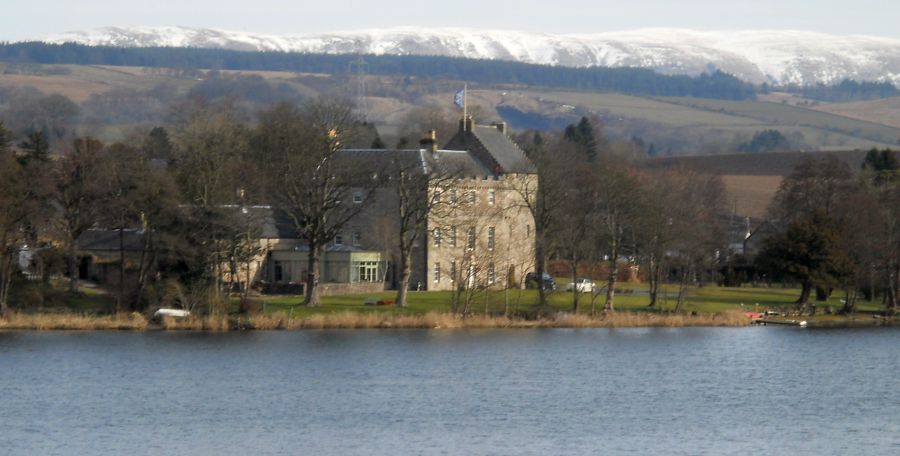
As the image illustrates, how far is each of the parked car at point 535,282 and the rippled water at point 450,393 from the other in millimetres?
13836

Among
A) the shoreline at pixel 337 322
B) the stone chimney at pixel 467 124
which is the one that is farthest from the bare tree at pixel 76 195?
the stone chimney at pixel 467 124

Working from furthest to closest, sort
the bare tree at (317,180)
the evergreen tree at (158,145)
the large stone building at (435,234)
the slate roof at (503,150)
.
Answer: the evergreen tree at (158,145) < the slate roof at (503,150) < the large stone building at (435,234) < the bare tree at (317,180)

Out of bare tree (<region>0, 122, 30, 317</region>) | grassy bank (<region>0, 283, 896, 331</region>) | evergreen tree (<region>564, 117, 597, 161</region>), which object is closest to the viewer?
grassy bank (<region>0, 283, 896, 331</region>)

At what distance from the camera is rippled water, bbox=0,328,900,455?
4166 cm

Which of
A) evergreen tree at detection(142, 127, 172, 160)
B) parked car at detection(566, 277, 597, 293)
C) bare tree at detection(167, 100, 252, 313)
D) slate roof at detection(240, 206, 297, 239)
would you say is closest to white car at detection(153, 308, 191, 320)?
bare tree at detection(167, 100, 252, 313)

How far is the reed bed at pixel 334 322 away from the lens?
67.2 metres

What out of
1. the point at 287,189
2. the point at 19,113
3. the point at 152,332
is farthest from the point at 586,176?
the point at 19,113

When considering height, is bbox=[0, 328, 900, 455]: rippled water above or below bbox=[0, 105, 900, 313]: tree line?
below

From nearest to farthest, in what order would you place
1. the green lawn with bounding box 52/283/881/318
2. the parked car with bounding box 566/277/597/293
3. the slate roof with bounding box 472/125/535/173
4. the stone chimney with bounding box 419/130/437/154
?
1. the green lawn with bounding box 52/283/881/318
2. the parked car with bounding box 566/277/597/293
3. the stone chimney with bounding box 419/130/437/154
4. the slate roof with bounding box 472/125/535/173

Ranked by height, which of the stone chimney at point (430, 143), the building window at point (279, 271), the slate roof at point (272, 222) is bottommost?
the building window at point (279, 271)

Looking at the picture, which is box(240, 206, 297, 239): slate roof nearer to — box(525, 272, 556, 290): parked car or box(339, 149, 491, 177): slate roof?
box(339, 149, 491, 177): slate roof

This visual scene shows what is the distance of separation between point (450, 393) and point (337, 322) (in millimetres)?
18506

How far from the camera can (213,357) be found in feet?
195

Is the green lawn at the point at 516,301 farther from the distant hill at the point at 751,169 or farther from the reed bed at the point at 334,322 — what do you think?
the distant hill at the point at 751,169
